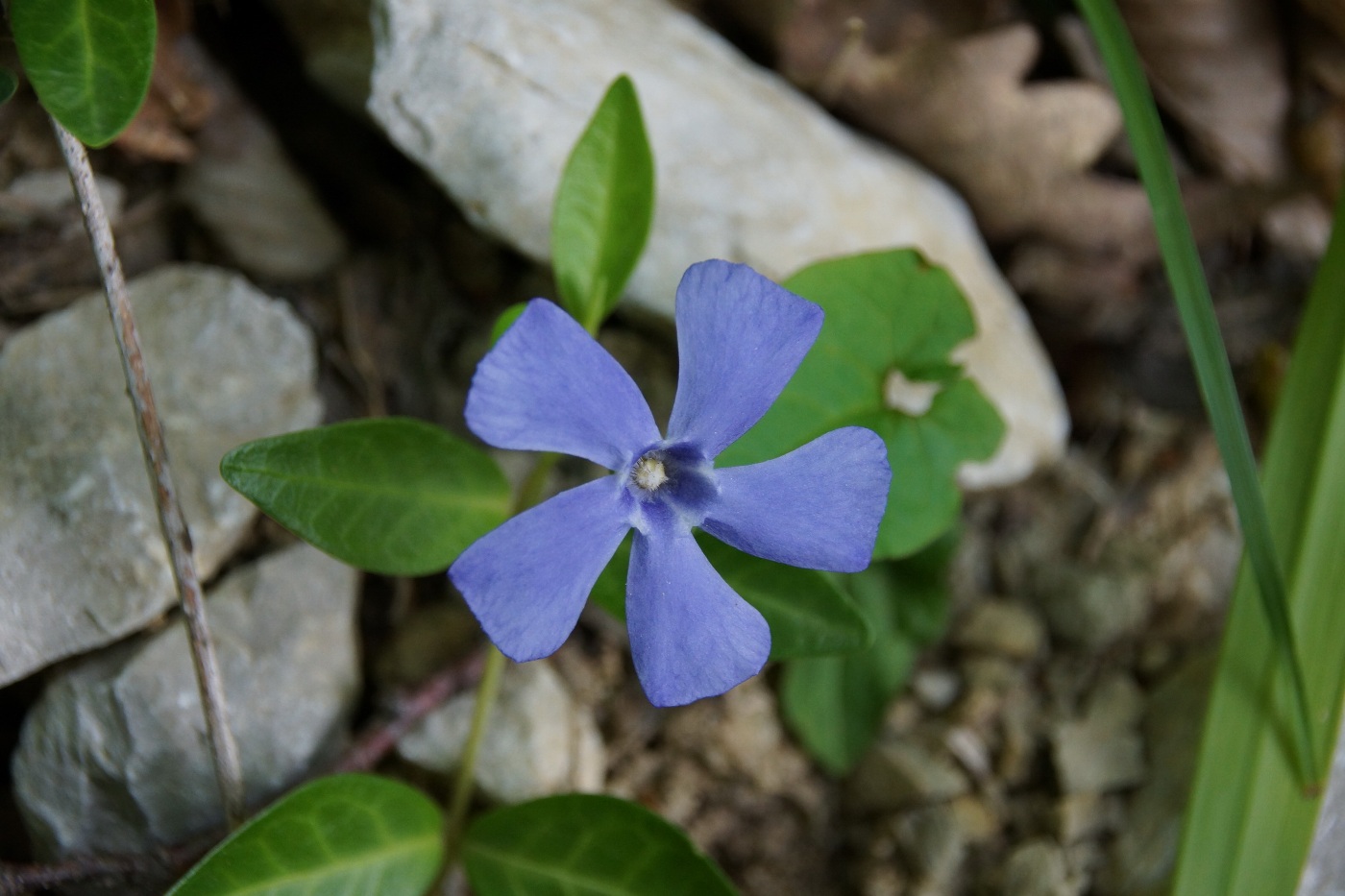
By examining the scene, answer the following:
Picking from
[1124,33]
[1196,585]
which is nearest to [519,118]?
[1124,33]

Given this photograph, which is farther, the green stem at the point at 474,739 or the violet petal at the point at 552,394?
the green stem at the point at 474,739

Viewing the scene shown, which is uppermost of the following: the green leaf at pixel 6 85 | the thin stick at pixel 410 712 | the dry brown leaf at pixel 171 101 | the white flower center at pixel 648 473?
the green leaf at pixel 6 85

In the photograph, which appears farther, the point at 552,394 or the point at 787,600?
the point at 787,600

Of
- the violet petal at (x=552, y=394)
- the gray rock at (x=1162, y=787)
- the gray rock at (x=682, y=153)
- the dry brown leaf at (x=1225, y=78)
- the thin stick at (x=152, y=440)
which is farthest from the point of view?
the dry brown leaf at (x=1225, y=78)

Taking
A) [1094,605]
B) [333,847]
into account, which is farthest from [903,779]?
[333,847]

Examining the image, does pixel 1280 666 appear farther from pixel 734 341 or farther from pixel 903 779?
pixel 734 341

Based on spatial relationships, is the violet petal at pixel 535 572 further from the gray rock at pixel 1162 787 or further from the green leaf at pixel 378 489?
the gray rock at pixel 1162 787

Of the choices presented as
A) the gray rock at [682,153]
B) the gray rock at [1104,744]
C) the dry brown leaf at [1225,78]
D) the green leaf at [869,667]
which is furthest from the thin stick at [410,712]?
the dry brown leaf at [1225,78]
